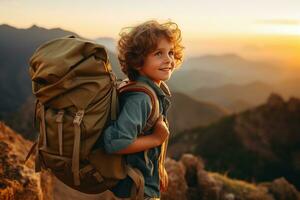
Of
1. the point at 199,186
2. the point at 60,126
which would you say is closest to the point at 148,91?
the point at 60,126

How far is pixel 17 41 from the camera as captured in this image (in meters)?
88.7

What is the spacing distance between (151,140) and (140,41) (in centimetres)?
66

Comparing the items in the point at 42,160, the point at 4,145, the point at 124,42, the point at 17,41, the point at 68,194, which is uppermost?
the point at 124,42

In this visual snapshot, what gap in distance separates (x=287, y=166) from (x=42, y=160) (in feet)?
92.9

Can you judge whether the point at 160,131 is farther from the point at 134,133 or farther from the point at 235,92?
the point at 235,92

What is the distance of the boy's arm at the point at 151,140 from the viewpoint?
286cm

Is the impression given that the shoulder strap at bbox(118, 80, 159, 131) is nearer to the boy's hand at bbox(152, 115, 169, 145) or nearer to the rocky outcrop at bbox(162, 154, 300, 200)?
the boy's hand at bbox(152, 115, 169, 145)

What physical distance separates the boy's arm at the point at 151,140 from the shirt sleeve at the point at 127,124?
0.24 feet

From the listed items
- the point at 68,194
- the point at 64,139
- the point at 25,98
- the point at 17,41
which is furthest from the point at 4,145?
the point at 17,41

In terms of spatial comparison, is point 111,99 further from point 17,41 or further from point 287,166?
point 17,41

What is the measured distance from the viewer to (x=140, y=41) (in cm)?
304

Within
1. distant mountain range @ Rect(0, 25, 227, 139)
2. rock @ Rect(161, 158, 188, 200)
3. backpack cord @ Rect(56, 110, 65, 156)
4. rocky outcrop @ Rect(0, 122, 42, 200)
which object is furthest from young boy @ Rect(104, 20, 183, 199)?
distant mountain range @ Rect(0, 25, 227, 139)

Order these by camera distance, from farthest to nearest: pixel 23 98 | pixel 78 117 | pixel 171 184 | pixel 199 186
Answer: pixel 23 98 < pixel 199 186 < pixel 171 184 < pixel 78 117

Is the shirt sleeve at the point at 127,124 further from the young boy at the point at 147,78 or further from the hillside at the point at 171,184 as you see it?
the hillside at the point at 171,184
